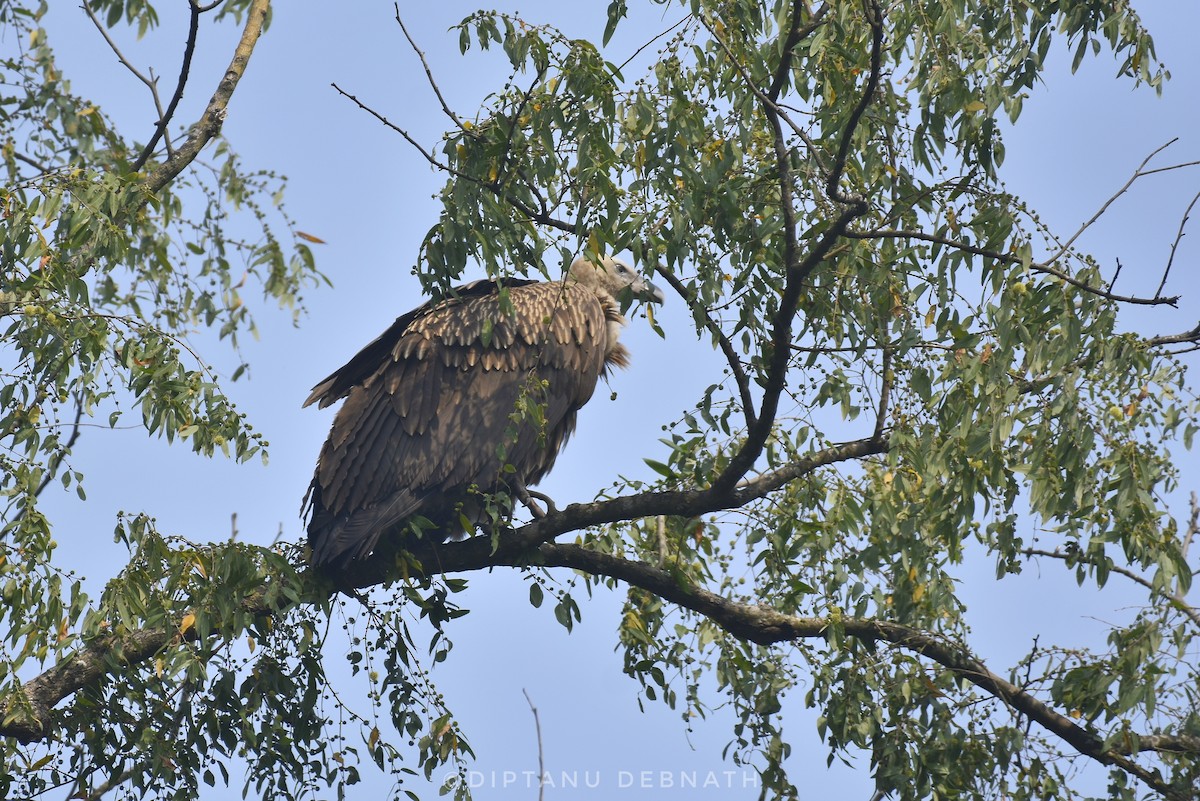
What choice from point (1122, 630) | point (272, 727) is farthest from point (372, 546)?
point (1122, 630)

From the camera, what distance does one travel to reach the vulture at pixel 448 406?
5938mm

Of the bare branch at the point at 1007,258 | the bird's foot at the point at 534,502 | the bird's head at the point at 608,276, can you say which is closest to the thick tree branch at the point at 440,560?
the bird's foot at the point at 534,502

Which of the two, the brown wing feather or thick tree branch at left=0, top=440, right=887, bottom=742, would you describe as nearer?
thick tree branch at left=0, top=440, right=887, bottom=742

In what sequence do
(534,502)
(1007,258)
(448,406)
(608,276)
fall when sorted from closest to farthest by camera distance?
(1007,258)
(534,502)
(448,406)
(608,276)

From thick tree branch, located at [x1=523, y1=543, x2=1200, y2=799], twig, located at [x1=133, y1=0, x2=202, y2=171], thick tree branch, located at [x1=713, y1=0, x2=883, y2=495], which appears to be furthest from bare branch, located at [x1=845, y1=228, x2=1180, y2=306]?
twig, located at [x1=133, y1=0, x2=202, y2=171]

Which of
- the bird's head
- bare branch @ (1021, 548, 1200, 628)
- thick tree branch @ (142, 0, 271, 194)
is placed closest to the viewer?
bare branch @ (1021, 548, 1200, 628)

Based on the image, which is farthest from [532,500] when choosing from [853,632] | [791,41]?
[791,41]

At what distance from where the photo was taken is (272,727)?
16.1 ft

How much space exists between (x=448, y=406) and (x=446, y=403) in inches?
0.7

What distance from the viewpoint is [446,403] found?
6.25 meters

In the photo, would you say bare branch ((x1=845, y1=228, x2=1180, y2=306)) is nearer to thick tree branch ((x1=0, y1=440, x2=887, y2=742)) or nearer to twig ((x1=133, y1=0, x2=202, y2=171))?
thick tree branch ((x1=0, y1=440, x2=887, y2=742))

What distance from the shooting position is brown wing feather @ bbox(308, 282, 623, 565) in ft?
19.6

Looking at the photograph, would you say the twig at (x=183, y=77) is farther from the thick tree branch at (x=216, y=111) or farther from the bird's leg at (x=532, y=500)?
the bird's leg at (x=532, y=500)

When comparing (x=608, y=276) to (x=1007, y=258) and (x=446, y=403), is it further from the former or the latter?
(x=1007, y=258)
